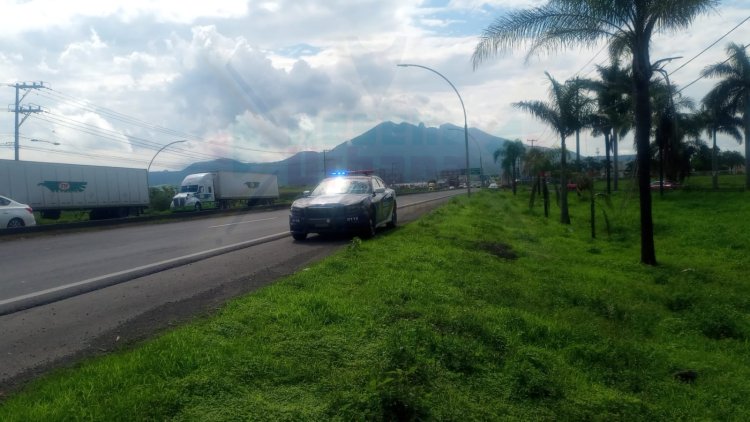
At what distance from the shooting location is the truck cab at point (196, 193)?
44.0 metres

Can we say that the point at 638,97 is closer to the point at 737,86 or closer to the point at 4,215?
the point at 4,215

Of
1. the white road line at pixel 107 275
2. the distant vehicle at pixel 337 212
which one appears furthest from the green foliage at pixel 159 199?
the white road line at pixel 107 275

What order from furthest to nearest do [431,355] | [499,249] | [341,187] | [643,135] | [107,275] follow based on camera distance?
[341,187] → [499,249] → [643,135] → [107,275] → [431,355]

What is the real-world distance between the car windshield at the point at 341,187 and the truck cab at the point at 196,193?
30.7 metres

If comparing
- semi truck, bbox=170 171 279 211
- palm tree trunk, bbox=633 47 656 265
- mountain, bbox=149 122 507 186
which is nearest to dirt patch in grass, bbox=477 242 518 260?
palm tree trunk, bbox=633 47 656 265

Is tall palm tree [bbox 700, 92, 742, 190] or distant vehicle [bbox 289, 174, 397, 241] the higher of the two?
tall palm tree [bbox 700, 92, 742, 190]

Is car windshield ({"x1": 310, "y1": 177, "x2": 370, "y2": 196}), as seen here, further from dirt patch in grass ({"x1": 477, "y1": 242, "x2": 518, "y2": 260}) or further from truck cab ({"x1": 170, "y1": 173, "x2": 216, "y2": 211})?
truck cab ({"x1": 170, "y1": 173, "x2": 216, "y2": 211})

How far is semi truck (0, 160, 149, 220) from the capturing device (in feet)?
103

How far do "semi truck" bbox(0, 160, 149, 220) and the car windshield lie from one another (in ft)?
75.0

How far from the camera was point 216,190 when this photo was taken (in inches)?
1833

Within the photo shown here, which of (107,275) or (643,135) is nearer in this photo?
(107,275)

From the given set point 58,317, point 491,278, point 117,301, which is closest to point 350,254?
point 491,278

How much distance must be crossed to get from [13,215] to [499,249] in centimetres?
1725

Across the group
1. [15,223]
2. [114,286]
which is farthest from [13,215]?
[114,286]
